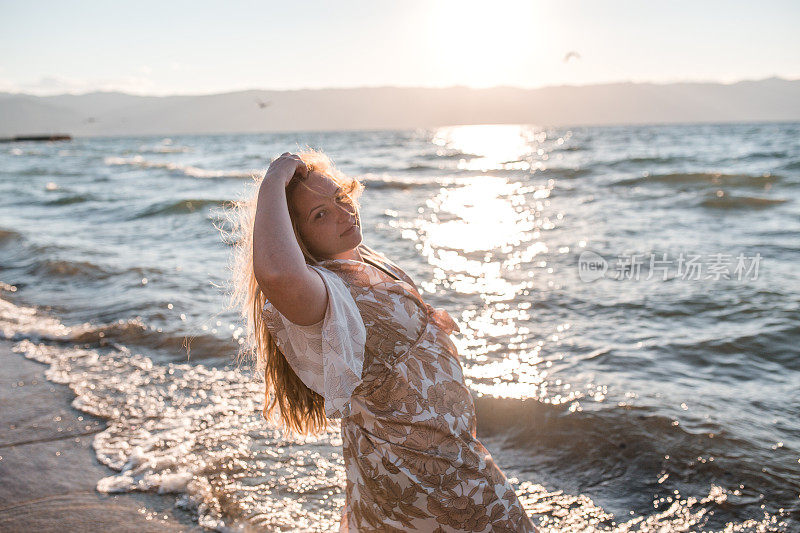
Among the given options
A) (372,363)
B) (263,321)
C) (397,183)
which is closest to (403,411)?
(372,363)

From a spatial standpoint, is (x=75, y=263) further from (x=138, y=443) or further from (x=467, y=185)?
(x=467, y=185)

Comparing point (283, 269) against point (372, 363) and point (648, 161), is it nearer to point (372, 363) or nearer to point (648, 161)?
point (372, 363)

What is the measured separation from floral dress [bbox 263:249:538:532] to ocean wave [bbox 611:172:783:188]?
18.6 metres

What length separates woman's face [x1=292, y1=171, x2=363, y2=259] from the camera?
6.81 ft

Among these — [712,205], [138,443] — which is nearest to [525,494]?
[138,443]

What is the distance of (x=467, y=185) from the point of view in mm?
23047

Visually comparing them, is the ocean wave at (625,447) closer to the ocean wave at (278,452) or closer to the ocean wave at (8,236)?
the ocean wave at (278,452)

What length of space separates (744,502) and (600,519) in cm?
88

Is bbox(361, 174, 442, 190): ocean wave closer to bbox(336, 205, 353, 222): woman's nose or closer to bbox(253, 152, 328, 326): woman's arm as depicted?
bbox(336, 205, 353, 222): woman's nose

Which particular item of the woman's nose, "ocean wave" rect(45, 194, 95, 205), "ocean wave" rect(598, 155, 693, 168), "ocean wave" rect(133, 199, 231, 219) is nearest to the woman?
the woman's nose

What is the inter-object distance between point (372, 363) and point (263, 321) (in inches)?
16.8

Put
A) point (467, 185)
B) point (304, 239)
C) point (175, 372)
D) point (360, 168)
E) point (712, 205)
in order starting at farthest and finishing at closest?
1. point (360, 168)
2. point (467, 185)
3. point (712, 205)
4. point (175, 372)
5. point (304, 239)

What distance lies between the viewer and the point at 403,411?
204 centimetres

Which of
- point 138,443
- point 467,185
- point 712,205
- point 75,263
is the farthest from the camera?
point 467,185
